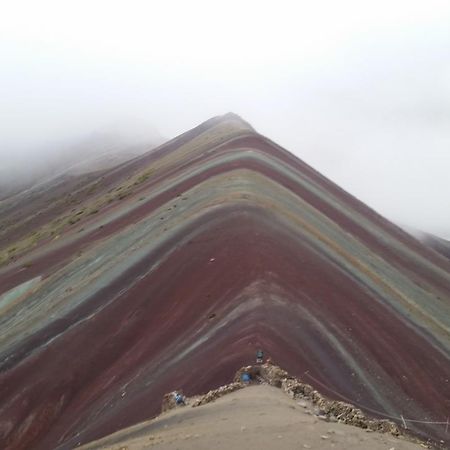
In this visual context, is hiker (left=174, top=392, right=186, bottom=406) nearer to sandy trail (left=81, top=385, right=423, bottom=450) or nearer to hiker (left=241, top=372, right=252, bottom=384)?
sandy trail (left=81, top=385, right=423, bottom=450)

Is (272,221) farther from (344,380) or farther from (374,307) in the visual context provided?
(344,380)

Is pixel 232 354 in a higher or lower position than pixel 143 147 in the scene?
lower

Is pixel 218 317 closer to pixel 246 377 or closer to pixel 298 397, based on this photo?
pixel 246 377

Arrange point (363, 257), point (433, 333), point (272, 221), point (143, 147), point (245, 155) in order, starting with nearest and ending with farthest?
point (433, 333), point (272, 221), point (363, 257), point (245, 155), point (143, 147)

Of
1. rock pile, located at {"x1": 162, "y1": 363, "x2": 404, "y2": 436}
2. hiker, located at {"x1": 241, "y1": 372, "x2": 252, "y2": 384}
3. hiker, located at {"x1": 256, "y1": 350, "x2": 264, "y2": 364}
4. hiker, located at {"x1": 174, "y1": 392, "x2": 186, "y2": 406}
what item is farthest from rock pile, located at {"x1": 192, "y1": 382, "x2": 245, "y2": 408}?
hiker, located at {"x1": 256, "y1": 350, "x2": 264, "y2": 364}

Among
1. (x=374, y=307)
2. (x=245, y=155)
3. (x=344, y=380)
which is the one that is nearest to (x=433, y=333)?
(x=374, y=307)

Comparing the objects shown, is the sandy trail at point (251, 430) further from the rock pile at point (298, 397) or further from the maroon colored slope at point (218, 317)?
the maroon colored slope at point (218, 317)

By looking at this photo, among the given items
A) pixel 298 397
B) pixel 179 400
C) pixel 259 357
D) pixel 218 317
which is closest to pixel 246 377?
pixel 259 357

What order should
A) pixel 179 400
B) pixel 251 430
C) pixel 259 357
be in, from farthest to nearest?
pixel 259 357 → pixel 179 400 → pixel 251 430
